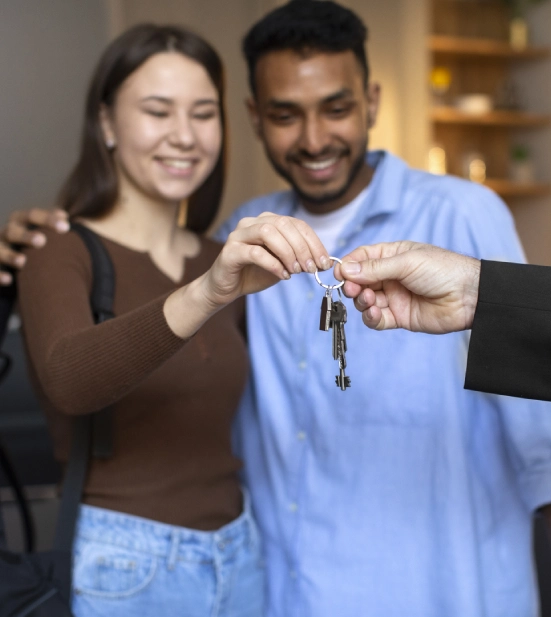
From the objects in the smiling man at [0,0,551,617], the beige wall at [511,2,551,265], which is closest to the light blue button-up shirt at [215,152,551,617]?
the smiling man at [0,0,551,617]

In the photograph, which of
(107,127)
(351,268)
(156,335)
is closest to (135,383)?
(156,335)

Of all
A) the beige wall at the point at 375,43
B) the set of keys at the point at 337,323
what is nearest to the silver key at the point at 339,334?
the set of keys at the point at 337,323

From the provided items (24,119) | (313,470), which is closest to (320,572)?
(313,470)

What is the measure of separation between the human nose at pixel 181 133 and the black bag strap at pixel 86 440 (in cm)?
31

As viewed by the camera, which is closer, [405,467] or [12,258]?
[12,258]

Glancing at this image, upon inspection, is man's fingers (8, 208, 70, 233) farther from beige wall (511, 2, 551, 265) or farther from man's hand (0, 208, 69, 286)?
beige wall (511, 2, 551, 265)

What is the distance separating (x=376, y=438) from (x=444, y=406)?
142 millimetres

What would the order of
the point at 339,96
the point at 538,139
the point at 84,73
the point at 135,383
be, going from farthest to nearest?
the point at 538,139 < the point at 84,73 < the point at 339,96 < the point at 135,383

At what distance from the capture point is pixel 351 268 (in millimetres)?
1075

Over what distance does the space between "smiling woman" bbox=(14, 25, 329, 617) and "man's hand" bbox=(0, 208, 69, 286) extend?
3 cm

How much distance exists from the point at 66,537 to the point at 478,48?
4283 millimetres

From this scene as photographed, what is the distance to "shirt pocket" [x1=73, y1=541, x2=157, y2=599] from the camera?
1.33 meters

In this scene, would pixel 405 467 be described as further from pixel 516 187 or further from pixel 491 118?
pixel 491 118

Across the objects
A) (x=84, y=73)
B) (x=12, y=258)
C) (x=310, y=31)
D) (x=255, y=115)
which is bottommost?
→ (x=12, y=258)
